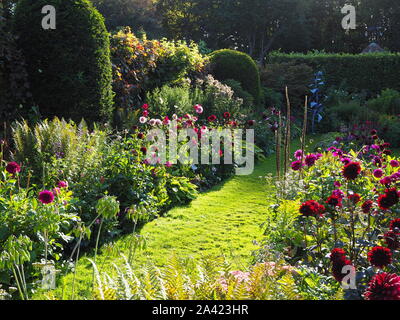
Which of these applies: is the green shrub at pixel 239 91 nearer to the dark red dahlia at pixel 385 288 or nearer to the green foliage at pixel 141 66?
the green foliage at pixel 141 66

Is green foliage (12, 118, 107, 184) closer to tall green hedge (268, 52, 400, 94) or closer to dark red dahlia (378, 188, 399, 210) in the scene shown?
dark red dahlia (378, 188, 399, 210)

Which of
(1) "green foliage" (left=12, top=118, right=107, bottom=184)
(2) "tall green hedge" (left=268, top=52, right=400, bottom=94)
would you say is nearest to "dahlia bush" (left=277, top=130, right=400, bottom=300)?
(1) "green foliage" (left=12, top=118, right=107, bottom=184)

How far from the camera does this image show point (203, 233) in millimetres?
4879

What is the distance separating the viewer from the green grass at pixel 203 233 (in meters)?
3.91

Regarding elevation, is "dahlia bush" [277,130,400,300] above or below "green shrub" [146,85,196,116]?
below

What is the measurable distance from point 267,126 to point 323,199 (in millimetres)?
6340

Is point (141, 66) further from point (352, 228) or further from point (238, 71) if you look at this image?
point (352, 228)

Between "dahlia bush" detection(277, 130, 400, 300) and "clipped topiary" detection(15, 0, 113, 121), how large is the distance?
3517mm

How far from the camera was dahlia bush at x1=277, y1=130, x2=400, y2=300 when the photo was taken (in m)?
2.21

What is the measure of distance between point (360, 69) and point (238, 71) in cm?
635

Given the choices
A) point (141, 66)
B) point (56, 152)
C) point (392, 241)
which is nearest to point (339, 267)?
point (392, 241)

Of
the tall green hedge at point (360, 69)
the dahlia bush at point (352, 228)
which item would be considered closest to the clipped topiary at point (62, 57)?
the dahlia bush at point (352, 228)

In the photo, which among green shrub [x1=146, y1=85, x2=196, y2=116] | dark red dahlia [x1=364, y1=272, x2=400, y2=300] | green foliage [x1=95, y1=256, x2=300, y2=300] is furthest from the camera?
green shrub [x1=146, y1=85, x2=196, y2=116]

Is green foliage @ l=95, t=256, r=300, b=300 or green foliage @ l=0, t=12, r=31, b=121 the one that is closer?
green foliage @ l=95, t=256, r=300, b=300
